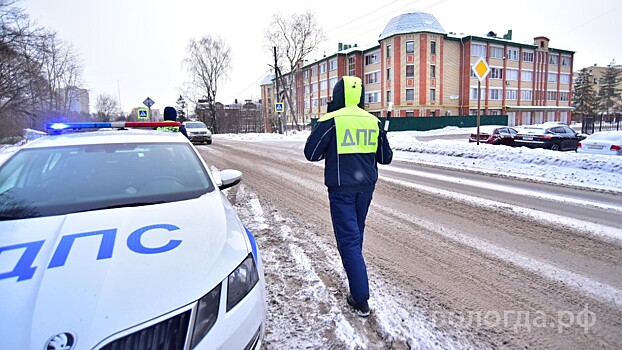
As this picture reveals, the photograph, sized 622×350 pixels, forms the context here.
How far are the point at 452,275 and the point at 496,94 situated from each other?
56.6m

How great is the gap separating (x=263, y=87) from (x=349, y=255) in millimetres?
100032

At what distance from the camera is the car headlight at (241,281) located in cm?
181

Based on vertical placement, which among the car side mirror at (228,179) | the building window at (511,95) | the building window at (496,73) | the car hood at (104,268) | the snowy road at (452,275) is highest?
the building window at (496,73)

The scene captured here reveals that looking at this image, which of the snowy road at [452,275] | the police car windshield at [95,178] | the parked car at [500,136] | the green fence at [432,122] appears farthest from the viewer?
the green fence at [432,122]

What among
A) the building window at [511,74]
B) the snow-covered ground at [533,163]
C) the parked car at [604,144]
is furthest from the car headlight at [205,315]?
the building window at [511,74]

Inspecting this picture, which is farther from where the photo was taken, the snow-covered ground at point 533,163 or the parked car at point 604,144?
the parked car at point 604,144

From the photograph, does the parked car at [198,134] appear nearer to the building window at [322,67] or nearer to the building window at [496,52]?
the building window at [322,67]

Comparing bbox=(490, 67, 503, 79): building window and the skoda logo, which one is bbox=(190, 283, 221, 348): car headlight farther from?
bbox=(490, 67, 503, 79): building window

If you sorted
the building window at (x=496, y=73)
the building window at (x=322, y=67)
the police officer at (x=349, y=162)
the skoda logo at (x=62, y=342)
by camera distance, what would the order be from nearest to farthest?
the skoda logo at (x=62, y=342) → the police officer at (x=349, y=162) → the building window at (x=496, y=73) → the building window at (x=322, y=67)

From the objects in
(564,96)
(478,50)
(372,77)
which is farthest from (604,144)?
(564,96)

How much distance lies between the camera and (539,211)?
6.02 m

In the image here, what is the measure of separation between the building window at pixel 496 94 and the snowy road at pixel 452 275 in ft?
166

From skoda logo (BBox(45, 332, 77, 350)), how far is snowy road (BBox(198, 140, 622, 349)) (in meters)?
1.41

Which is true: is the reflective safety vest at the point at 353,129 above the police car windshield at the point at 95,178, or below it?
above
